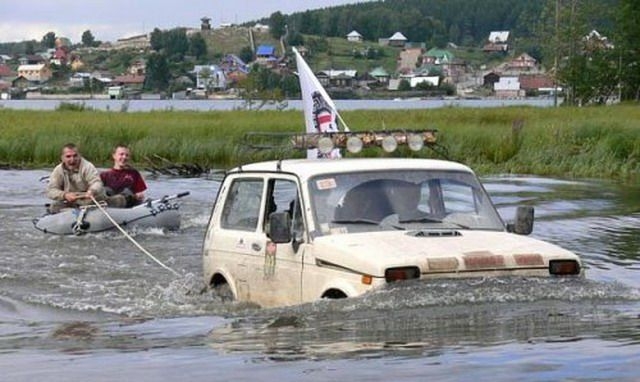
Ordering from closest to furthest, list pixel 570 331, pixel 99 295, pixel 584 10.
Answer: pixel 570 331, pixel 99 295, pixel 584 10

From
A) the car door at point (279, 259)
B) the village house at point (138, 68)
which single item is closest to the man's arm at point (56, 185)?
the car door at point (279, 259)

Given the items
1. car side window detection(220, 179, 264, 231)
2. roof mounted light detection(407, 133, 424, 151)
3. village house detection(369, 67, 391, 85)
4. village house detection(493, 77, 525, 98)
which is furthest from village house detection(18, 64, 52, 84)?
car side window detection(220, 179, 264, 231)

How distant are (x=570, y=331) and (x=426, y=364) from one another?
4.84ft

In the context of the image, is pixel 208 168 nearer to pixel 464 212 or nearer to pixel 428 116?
pixel 428 116

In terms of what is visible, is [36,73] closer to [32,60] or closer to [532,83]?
[32,60]

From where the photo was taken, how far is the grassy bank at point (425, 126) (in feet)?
111

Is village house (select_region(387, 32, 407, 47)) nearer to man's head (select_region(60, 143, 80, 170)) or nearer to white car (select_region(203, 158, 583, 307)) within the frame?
man's head (select_region(60, 143, 80, 170))

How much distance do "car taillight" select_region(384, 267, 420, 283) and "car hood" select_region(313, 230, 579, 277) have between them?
3 centimetres

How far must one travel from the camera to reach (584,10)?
2498 inches

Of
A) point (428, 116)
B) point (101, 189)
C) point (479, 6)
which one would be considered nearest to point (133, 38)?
point (479, 6)

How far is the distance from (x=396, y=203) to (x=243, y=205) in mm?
1608

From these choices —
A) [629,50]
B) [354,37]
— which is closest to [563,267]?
[629,50]

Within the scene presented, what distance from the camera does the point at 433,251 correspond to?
9766 millimetres

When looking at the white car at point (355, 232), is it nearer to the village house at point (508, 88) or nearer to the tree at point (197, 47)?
the village house at point (508, 88)
